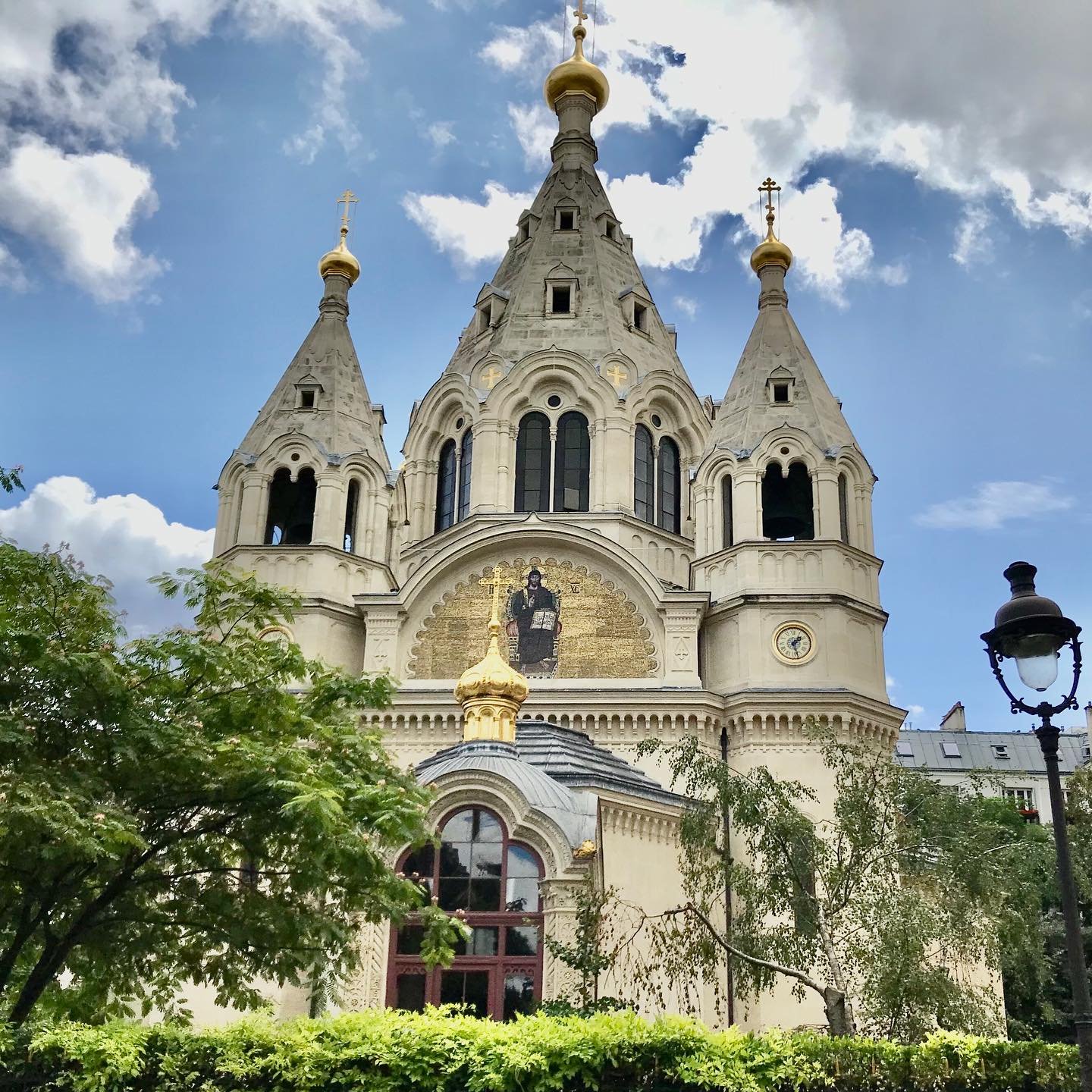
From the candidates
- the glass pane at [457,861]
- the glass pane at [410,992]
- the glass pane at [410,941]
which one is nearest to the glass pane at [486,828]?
the glass pane at [457,861]

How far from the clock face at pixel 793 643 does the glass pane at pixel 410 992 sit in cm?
1101

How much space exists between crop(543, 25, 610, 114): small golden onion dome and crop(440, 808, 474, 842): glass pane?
27924 mm

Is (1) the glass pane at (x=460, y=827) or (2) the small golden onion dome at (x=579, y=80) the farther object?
(2) the small golden onion dome at (x=579, y=80)

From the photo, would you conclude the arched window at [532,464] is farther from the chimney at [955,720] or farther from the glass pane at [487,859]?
the chimney at [955,720]

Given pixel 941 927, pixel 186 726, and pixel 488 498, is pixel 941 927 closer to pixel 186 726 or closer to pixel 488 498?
pixel 186 726

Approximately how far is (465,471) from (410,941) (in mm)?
15276

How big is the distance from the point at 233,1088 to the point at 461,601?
1781 cm

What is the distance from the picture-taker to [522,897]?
1856cm

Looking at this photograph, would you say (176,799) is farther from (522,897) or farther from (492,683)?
(492,683)

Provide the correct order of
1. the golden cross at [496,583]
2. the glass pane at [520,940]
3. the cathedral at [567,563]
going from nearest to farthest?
the glass pane at [520,940] → the cathedral at [567,563] → the golden cross at [496,583]

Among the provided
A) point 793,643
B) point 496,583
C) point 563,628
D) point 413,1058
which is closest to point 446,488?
point 496,583

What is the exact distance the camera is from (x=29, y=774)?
11648 mm

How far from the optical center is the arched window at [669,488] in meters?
31.9

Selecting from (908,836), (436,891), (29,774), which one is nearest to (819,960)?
(908,836)
